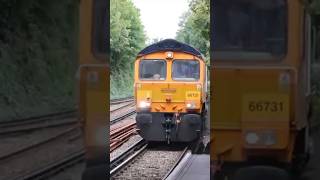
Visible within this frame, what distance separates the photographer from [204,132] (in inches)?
542

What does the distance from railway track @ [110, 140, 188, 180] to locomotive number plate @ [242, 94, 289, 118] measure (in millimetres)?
4331

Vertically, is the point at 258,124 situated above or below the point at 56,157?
above

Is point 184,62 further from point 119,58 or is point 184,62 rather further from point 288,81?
point 119,58

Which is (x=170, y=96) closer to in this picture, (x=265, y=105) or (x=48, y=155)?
(x=48, y=155)

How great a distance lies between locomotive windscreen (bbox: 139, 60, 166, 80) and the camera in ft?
40.9

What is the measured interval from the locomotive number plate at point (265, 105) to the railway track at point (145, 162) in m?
4.33

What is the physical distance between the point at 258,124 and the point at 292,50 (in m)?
0.59

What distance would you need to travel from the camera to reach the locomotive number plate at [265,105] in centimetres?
394

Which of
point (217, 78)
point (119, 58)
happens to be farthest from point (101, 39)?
point (119, 58)

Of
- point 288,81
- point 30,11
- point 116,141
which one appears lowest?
point 116,141

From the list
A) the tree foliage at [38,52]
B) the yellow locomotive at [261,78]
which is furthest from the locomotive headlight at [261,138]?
the tree foliage at [38,52]

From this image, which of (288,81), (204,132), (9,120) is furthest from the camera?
(204,132)

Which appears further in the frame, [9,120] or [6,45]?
[9,120]

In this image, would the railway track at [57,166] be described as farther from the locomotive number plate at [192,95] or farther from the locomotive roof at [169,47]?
the locomotive roof at [169,47]
